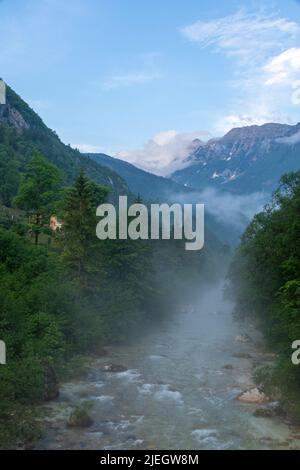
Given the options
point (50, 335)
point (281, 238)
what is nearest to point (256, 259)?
point (281, 238)

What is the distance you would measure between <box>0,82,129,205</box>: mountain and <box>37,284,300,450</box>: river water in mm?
63719

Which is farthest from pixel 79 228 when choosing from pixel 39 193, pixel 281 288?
pixel 281 288

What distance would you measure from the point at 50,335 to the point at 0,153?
82.7m

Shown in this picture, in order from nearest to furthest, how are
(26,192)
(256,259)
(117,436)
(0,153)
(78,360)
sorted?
(117,436) → (78,360) → (256,259) → (26,192) → (0,153)

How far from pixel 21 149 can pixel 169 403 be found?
361ft

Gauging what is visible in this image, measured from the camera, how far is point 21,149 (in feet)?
412

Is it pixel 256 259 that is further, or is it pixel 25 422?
pixel 256 259

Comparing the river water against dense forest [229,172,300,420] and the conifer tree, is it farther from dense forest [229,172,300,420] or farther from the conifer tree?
the conifer tree

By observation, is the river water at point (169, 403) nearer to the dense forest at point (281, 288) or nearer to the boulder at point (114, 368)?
the boulder at point (114, 368)

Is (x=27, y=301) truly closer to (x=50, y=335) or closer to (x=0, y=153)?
(x=50, y=335)

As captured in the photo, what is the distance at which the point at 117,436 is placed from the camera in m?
19.9

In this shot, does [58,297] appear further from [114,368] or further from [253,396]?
[253,396]

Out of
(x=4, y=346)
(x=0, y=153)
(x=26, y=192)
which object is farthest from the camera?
(x=0, y=153)

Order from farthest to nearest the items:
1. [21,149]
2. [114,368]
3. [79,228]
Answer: [21,149], [79,228], [114,368]
